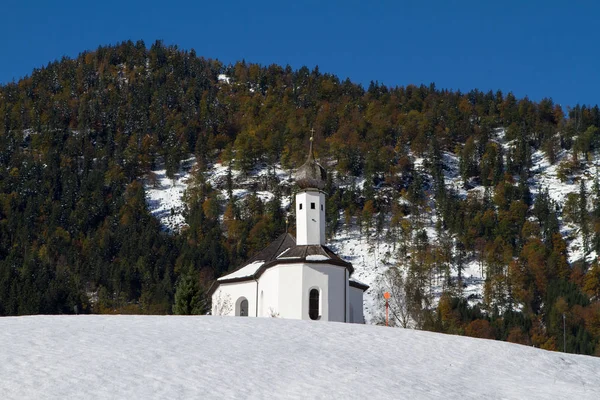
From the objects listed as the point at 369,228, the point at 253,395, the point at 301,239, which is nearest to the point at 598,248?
the point at 369,228

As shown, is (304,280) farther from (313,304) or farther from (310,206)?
(310,206)

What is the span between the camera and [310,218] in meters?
57.2

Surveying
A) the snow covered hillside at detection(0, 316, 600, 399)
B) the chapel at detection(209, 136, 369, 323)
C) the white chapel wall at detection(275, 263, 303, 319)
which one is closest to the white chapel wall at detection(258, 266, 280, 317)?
the chapel at detection(209, 136, 369, 323)

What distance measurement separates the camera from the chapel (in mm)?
54188

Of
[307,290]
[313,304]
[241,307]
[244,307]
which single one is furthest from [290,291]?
[241,307]

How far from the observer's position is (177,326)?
106 feet

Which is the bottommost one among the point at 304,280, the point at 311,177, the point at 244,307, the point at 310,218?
the point at 244,307

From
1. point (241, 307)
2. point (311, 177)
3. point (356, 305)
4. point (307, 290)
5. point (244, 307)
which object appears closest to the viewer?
point (307, 290)

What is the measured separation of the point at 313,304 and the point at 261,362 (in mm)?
26484

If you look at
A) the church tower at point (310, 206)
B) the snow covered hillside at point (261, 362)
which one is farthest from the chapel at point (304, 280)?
the snow covered hillside at point (261, 362)

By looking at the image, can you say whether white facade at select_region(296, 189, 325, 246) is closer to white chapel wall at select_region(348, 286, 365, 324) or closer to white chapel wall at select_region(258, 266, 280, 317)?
white chapel wall at select_region(258, 266, 280, 317)

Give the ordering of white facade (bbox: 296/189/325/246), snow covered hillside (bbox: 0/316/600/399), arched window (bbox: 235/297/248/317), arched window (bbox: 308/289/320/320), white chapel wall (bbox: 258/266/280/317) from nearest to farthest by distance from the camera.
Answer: snow covered hillside (bbox: 0/316/600/399) → arched window (bbox: 308/289/320/320) → white chapel wall (bbox: 258/266/280/317) → white facade (bbox: 296/189/325/246) → arched window (bbox: 235/297/248/317)

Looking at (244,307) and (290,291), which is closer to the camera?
(290,291)

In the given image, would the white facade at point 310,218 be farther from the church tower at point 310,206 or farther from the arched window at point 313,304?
the arched window at point 313,304
